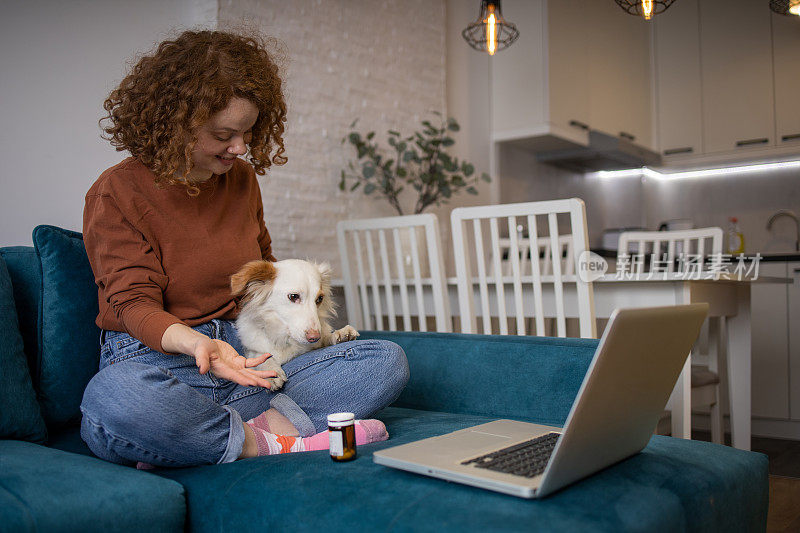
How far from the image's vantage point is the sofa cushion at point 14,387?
1.33 meters

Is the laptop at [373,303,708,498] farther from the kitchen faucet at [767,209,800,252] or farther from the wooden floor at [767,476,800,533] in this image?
the kitchen faucet at [767,209,800,252]

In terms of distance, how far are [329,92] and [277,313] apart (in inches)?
74.8

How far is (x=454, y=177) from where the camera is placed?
349 cm

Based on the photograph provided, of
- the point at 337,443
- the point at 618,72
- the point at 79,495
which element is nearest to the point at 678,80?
the point at 618,72

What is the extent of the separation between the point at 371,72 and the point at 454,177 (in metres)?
0.71

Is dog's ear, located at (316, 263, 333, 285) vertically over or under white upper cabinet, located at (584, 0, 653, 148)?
under

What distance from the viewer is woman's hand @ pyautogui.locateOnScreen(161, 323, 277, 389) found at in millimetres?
1202

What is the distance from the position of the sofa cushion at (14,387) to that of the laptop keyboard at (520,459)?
36.2 inches

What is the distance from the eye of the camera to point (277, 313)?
160 cm

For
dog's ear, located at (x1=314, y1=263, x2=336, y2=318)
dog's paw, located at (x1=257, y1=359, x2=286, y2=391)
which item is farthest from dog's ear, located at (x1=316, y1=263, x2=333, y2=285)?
dog's paw, located at (x1=257, y1=359, x2=286, y2=391)

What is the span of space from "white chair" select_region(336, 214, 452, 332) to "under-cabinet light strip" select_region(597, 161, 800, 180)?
3.09m

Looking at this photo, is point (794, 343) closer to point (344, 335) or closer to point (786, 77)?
point (786, 77)

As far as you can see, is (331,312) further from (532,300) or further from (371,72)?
(371,72)

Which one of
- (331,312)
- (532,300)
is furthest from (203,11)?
(532,300)
